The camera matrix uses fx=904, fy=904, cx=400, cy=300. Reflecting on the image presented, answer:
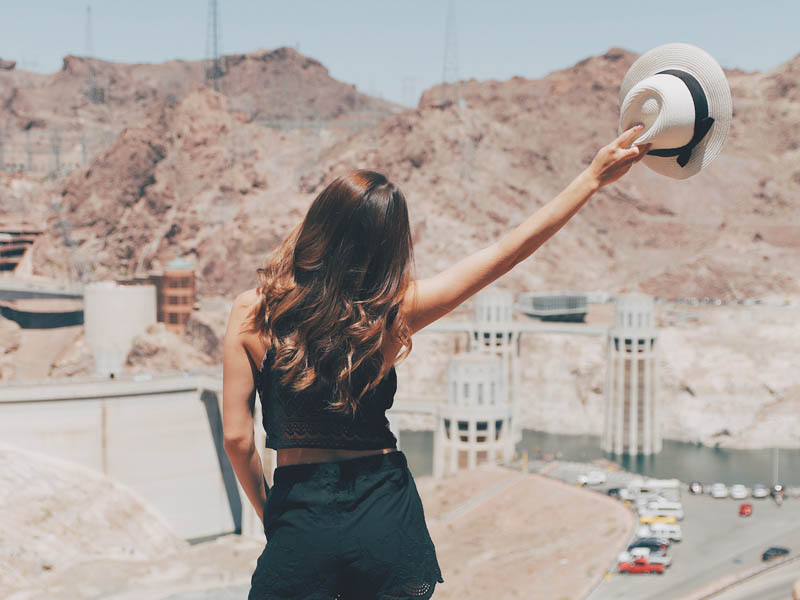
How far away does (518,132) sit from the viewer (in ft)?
572

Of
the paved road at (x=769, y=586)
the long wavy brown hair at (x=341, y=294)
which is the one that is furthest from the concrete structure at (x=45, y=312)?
the long wavy brown hair at (x=341, y=294)

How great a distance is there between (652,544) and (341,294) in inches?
1826

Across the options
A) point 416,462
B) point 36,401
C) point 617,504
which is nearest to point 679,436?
point 416,462

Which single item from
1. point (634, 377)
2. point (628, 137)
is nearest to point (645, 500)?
point (634, 377)

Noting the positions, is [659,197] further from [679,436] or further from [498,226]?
[679,436]

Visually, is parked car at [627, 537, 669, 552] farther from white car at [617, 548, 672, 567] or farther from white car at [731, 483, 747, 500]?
white car at [731, 483, 747, 500]

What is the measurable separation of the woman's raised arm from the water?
82.8 meters

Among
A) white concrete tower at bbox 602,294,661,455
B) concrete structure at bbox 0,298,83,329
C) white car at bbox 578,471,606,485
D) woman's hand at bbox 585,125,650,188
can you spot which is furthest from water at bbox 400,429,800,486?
woman's hand at bbox 585,125,650,188

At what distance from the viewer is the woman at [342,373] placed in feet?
14.9

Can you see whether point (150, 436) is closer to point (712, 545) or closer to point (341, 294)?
point (712, 545)

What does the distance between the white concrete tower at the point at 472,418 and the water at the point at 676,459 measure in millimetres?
15061

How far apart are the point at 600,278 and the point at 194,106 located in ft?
251

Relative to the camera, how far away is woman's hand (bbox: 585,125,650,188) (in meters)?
4.89

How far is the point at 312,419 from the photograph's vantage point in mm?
4668
